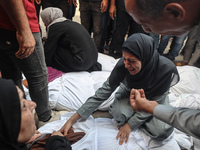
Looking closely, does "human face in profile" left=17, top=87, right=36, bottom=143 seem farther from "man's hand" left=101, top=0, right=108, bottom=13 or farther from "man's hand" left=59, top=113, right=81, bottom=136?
"man's hand" left=101, top=0, right=108, bottom=13

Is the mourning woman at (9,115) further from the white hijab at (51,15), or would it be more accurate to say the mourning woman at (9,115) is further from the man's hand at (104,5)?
the man's hand at (104,5)

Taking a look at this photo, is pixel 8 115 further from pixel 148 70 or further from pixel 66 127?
pixel 148 70

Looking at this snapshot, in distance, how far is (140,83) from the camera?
137cm

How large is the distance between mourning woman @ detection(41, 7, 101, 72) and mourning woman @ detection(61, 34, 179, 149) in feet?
2.32

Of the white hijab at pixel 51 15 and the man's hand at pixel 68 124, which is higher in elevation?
the white hijab at pixel 51 15

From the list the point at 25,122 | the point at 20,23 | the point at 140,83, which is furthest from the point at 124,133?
the point at 20,23

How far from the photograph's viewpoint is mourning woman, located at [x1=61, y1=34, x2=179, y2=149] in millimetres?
1252

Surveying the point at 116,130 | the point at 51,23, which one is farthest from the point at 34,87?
the point at 51,23

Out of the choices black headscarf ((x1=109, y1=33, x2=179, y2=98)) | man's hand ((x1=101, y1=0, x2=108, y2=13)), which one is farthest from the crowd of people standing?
man's hand ((x1=101, y1=0, x2=108, y2=13))

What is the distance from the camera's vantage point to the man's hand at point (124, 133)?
4.09 feet

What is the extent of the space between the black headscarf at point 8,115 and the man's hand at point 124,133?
33.7 inches

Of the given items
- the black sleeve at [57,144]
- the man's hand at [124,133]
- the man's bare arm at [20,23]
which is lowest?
the man's hand at [124,133]

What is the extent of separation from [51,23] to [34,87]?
1.10 meters

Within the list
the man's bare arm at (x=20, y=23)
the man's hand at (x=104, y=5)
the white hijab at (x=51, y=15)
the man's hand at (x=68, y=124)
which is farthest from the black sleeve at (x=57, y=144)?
the man's hand at (x=104, y=5)
